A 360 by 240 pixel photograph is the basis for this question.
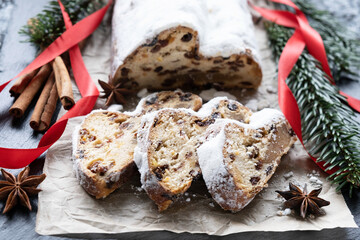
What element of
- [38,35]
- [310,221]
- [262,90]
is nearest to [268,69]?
[262,90]

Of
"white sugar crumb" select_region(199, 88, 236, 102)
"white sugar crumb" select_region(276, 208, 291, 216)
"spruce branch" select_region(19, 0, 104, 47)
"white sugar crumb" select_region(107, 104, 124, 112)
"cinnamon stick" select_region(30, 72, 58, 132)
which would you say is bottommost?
"white sugar crumb" select_region(276, 208, 291, 216)

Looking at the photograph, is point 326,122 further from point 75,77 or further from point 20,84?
point 20,84

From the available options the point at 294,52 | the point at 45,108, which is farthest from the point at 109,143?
the point at 294,52

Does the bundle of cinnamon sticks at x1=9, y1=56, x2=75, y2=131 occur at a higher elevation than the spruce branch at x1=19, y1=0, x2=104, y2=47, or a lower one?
lower

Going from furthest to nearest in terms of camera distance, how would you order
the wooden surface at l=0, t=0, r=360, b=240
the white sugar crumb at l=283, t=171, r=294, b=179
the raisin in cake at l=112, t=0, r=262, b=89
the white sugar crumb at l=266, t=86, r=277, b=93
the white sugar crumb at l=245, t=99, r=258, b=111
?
the white sugar crumb at l=266, t=86, r=277, b=93 → the white sugar crumb at l=245, t=99, r=258, b=111 → the raisin in cake at l=112, t=0, r=262, b=89 → the white sugar crumb at l=283, t=171, r=294, b=179 → the wooden surface at l=0, t=0, r=360, b=240

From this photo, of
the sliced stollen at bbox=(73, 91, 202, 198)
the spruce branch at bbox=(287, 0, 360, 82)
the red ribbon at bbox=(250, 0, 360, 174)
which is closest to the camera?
the sliced stollen at bbox=(73, 91, 202, 198)

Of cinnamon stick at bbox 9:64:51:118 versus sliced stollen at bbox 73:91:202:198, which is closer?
sliced stollen at bbox 73:91:202:198

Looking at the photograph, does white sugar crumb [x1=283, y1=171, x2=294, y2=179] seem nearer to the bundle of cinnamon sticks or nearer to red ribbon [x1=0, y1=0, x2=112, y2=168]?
red ribbon [x1=0, y1=0, x2=112, y2=168]

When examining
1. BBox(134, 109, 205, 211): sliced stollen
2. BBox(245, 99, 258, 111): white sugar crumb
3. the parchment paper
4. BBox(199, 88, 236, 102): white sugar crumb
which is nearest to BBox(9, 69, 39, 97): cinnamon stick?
the parchment paper
